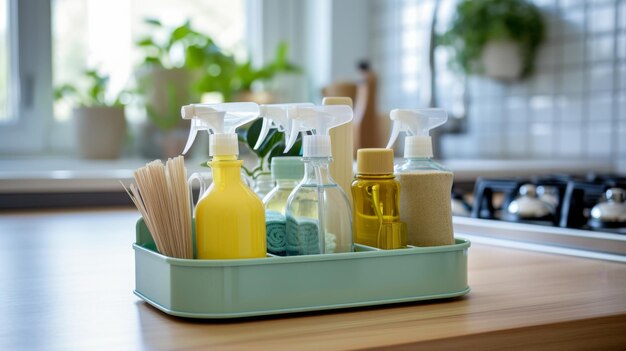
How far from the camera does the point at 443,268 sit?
2.12 feet

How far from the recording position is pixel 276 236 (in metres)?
0.64

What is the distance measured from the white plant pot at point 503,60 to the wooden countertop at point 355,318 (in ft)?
5.08

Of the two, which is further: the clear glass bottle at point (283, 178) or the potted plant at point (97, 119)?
the potted plant at point (97, 119)

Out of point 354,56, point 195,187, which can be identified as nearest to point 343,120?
point 195,187

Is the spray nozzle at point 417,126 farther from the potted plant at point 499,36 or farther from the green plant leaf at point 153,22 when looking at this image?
the green plant leaf at point 153,22

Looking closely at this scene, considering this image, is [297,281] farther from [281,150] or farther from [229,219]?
[281,150]

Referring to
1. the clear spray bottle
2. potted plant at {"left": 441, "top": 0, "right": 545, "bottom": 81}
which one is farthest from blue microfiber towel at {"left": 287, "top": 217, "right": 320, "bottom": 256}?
potted plant at {"left": 441, "top": 0, "right": 545, "bottom": 81}

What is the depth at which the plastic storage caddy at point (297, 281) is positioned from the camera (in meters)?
0.57

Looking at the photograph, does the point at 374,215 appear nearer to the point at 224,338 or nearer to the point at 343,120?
the point at 343,120

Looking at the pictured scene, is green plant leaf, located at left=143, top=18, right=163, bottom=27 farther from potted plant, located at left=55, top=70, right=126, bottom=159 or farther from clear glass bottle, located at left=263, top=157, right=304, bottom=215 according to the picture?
clear glass bottle, located at left=263, top=157, right=304, bottom=215

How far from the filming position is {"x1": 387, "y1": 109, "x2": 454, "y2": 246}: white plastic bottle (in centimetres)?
67

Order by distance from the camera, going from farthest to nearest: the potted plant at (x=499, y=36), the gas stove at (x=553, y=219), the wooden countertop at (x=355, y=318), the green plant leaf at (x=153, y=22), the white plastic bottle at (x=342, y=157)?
the green plant leaf at (x=153, y=22)
the potted plant at (x=499, y=36)
the gas stove at (x=553, y=219)
the white plastic bottle at (x=342, y=157)
the wooden countertop at (x=355, y=318)

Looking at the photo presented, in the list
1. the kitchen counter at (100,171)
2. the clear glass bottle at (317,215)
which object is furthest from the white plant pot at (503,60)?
the clear glass bottle at (317,215)

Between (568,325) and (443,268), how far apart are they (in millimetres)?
114
